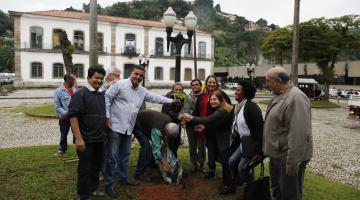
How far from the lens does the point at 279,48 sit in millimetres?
26547

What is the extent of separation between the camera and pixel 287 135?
11.0 ft

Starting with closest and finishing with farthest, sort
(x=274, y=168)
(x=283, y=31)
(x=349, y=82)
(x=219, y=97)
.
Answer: (x=274, y=168) < (x=219, y=97) < (x=283, y=31) < (x=349, y=82)

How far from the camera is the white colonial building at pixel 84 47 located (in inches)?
1347

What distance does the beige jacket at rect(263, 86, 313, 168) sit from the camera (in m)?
3.18

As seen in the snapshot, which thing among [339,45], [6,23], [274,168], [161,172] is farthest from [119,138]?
[6,23]

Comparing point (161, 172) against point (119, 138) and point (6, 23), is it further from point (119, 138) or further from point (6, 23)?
point (6, 23)

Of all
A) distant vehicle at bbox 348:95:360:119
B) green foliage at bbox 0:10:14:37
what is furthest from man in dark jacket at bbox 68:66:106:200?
green foliage at bbox 0:10:14:37

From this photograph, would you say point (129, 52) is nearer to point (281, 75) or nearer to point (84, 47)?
point (84, 47)

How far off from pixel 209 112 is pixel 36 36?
34229mm

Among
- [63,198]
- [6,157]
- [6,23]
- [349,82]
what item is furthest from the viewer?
[6,23]

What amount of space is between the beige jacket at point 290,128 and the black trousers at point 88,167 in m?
1.95

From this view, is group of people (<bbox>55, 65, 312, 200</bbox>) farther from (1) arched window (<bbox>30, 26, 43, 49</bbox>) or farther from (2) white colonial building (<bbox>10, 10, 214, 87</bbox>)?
(1) arched window (<bbox>30, 26, 43, 49</bbox>)

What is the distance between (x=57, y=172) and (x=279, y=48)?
24.0 meters

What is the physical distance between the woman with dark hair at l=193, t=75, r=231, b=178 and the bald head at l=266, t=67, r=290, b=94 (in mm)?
1308
